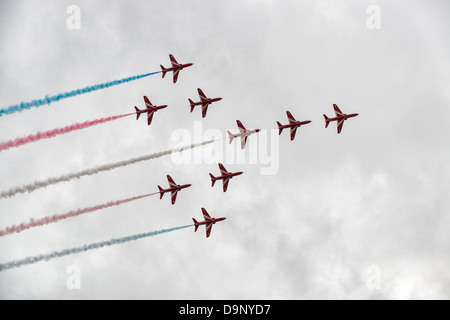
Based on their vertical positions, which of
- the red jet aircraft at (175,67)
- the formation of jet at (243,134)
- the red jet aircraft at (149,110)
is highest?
the red jet aircraft at (175,67)

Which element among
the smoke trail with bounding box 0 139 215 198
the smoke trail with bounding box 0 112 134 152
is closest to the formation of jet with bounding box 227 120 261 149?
the smoke trail with bounding box 0 139 215 198

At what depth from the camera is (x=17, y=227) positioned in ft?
464

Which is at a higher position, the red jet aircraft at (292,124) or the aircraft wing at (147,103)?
the aircraft wing at (147,103)

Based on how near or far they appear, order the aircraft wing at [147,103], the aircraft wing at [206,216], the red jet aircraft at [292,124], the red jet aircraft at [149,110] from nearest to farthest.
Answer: the red jet aircraft at [149,110] → the aircraft wing at [147,103] → the aircraft wing at [206,216] → the red jet aircraft at [292,124]

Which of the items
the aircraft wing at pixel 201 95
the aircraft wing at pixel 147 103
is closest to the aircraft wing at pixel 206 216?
the aircraft wing at pixel 201 95

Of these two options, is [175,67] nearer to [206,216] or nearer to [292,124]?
[292,124]

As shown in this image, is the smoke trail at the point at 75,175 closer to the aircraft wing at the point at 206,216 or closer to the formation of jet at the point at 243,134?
the formation of jet at the point at 243,134

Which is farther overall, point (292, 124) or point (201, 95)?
point (292, 124)

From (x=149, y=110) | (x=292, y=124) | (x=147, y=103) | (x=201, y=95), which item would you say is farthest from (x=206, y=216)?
(x=147, y=103)

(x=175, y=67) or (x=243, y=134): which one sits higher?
(x=175, y=67)

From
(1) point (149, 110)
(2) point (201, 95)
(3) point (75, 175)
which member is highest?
(2) point (201, 95)

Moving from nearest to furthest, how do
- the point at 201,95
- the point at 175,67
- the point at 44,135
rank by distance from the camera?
the point at 44,135 < the point at 175,67 < the point at 201,95

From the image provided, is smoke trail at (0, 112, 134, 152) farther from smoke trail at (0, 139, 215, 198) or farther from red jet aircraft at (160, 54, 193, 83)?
red jet aircraft at (160, 54, 193, 83)
